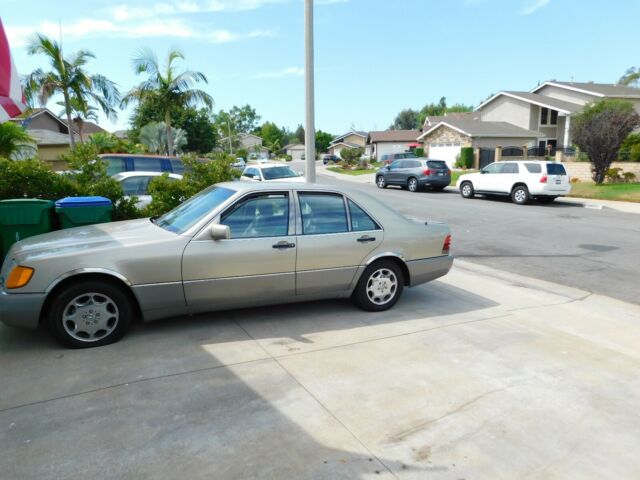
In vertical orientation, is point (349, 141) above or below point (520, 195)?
above

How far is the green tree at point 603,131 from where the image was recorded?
2074 centimetres

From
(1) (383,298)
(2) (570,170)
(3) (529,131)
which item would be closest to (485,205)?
(2) (570,170)

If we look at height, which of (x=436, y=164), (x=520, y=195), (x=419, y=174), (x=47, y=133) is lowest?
(x=520, y=195)

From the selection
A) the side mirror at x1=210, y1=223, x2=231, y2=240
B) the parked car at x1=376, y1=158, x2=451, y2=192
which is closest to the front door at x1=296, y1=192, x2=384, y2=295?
the side mirror at x1=210, y1=223, x2=231, y2=240

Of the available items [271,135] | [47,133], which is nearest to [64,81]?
[47,133]

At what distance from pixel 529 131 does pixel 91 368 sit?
4197cm

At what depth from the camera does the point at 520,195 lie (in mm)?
18797

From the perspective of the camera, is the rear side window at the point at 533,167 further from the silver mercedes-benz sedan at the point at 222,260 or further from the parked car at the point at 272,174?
the silver mercedes-benz sedan at the point at 222,260

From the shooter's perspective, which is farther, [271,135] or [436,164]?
[271,135]

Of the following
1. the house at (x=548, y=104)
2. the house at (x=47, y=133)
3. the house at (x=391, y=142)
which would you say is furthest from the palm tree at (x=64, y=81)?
the house at (x=391, y=142)

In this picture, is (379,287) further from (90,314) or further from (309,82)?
(309,82)

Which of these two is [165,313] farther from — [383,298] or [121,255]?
[383,298]

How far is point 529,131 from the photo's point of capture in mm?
39969

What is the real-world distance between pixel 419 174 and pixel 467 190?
3.43 meters
